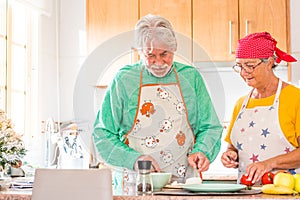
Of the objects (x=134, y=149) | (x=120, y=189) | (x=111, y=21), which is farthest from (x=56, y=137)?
(x=120, y=189)

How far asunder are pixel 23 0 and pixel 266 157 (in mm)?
2237

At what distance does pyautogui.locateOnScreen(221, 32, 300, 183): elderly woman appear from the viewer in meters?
2.56

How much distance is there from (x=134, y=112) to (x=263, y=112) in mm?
584

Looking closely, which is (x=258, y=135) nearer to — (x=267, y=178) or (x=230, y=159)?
(x=230, y=159)

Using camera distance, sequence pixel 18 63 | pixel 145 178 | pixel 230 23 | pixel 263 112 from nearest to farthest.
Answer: pixel 145 178 → pixel 263 112 → pixel 230 23 → pixel 18 63

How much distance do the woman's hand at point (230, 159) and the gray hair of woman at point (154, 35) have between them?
0.54m

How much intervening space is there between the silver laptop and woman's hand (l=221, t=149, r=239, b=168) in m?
0.83

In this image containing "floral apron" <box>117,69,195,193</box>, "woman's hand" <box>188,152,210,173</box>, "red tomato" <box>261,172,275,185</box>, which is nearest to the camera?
"red tomato" <box>261,172,275,185</box>

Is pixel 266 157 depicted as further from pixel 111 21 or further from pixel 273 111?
pixel 111 21

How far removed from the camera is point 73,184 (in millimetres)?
1930

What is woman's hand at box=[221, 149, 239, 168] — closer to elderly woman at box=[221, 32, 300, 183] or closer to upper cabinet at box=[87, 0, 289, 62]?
elderly woman at box=[221, 32, 300, 183]

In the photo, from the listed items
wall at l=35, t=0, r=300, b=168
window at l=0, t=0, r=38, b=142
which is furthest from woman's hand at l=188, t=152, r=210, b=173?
wall at l=35, t=0, r=300, b=168

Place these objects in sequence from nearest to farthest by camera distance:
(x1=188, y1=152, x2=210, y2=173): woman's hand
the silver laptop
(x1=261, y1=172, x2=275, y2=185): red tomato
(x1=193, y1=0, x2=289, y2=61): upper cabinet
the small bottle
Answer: the silver laptop < the small bottle < (x1=261, y1=172, x2=275, y2=185): red tomato < (x1=188, y1=152, x2=210, y2=173): woman's hand < (x1=193, y1=0, x2=289, y2=61): upper cabinet

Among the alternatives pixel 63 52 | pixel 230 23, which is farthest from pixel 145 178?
pixel 63 52
